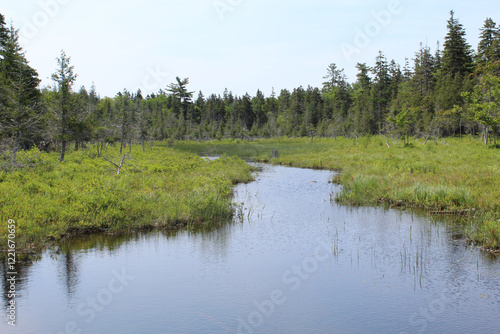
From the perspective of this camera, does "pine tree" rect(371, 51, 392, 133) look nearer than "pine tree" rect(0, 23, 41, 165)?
No

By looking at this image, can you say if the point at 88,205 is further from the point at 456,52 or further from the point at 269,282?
the point at 456,52

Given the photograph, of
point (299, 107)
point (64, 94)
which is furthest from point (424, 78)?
point (64, 94)

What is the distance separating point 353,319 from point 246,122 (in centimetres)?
13082

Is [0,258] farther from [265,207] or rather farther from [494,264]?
[494,264]

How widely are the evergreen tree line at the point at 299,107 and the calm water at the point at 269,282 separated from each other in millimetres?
14249

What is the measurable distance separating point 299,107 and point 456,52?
57.9m

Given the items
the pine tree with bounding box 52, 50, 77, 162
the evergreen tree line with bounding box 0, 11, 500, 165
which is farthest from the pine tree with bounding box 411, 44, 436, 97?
the pine tree with bounding box 52, 50, 77, 162

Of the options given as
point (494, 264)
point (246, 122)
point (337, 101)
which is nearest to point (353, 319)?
point (494, 264)

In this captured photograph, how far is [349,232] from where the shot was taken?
1634cm

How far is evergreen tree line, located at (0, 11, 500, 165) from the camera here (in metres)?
32.2

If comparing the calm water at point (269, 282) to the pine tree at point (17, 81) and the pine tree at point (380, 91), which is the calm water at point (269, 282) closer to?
the pine tree at point (17, 81)

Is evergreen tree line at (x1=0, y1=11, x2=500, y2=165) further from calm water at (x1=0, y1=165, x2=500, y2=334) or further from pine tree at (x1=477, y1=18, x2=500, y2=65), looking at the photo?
calm water at (x1=0, y1=165, x2=500, y2=334)

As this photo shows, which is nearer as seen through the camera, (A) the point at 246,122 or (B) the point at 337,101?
(B) the point at 337,101

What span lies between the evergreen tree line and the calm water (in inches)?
561
